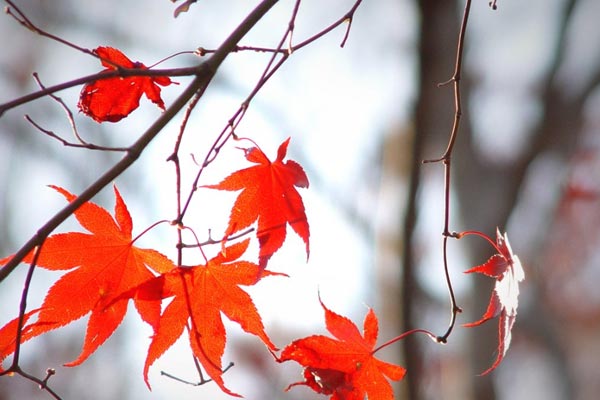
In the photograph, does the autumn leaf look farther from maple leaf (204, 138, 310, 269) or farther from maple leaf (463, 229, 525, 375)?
maple leaf (463, 229, 525, 375)

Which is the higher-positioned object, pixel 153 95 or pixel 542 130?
pixel 153 95

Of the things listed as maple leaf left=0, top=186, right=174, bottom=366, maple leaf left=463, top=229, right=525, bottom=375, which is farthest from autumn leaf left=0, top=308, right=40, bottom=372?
maple leaf left=463, top=229, right=525, bottom=375

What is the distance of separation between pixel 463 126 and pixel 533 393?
3.30m

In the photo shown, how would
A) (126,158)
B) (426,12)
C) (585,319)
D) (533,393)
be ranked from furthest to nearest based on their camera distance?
1. (585,319)
2. (533,393)
3. (426,12)
4. (126,158)

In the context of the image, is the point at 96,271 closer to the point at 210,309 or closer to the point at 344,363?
the point at 210,309

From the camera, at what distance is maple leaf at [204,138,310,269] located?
54 cm

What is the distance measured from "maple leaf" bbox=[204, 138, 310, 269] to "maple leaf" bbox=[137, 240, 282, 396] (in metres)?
0.02

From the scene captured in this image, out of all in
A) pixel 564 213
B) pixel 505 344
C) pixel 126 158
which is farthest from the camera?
pixel 564 213

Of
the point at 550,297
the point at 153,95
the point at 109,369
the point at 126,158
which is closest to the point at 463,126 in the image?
the point at 153,95

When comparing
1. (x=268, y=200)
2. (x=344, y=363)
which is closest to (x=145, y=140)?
(x=268, y=200)

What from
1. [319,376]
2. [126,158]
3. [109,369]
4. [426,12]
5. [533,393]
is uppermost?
[426,12]

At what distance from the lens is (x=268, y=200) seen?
1.87 ft

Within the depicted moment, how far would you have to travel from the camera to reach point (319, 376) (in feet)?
1.89

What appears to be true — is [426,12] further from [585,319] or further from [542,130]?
[585,319]
